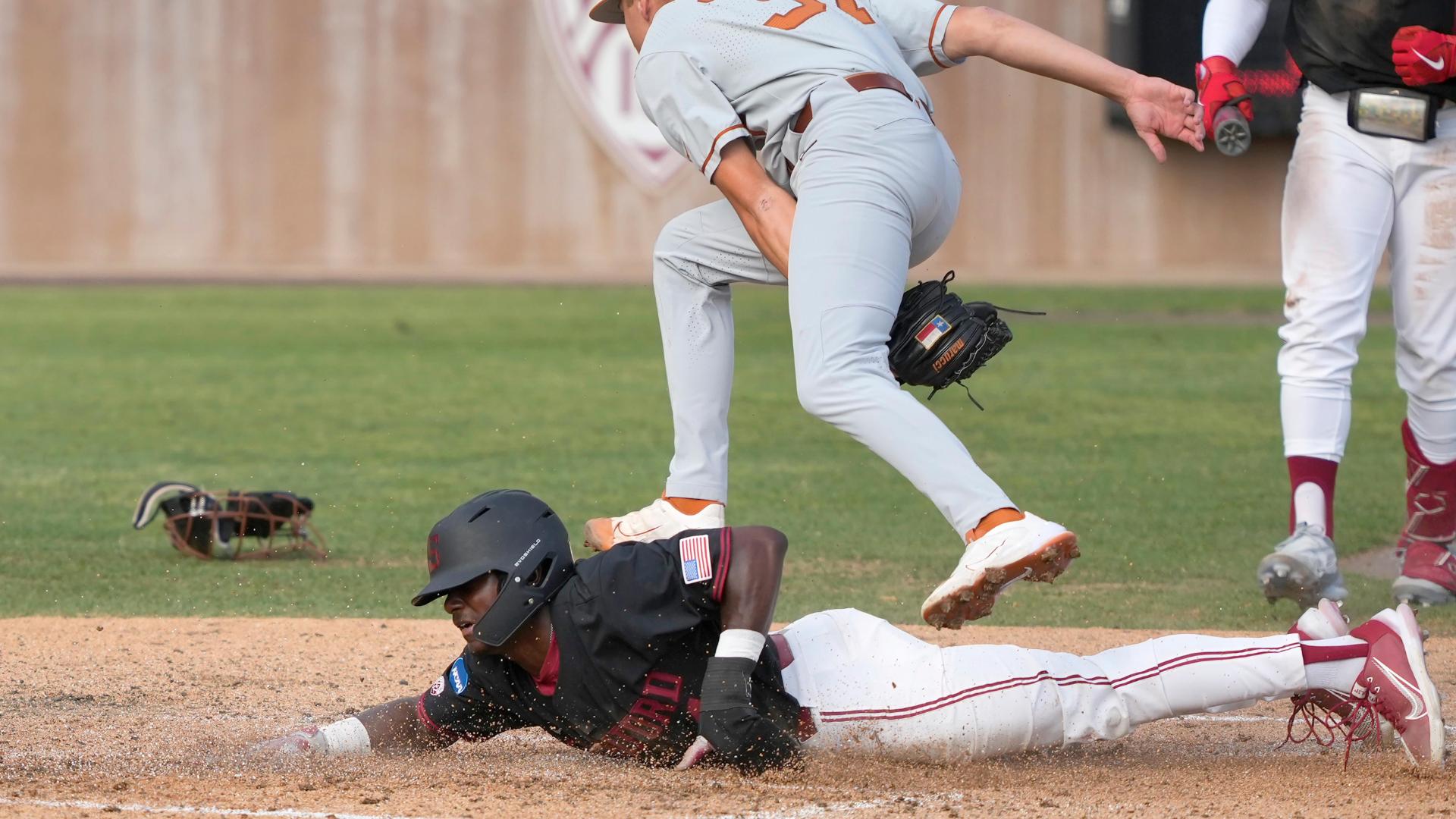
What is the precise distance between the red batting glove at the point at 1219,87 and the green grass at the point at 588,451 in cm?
161

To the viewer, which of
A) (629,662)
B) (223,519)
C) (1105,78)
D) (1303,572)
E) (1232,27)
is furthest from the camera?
(223,519)

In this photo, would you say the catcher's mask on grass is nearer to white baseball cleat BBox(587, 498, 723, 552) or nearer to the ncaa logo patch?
white baseball cleat BBox(587, 498, 723, 552)

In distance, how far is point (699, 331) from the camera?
14.4 ft

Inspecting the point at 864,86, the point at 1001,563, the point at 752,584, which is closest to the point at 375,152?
the point at 864,86

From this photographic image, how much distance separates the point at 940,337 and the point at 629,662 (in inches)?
38.8

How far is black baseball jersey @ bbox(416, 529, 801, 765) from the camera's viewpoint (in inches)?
137

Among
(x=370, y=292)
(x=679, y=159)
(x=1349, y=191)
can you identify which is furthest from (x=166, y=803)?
(x=679, y=159)

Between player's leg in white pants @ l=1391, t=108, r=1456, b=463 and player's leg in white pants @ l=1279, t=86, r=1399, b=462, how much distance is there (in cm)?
6

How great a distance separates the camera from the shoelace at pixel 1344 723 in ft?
11.9

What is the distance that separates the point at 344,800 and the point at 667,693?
0.68 metres

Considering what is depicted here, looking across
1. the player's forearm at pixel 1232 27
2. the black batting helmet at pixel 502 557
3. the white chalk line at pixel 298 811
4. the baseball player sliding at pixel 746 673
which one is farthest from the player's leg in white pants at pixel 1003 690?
the player's forearm at pixel 1232 27

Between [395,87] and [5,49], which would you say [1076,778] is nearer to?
[395,87]

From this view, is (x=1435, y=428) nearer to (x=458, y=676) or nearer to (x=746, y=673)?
(x=746, y=673)


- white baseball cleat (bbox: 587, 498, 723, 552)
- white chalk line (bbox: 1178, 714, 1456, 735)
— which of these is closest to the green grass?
white chalk line (bbox: 1178, 714, 1456, 735)
